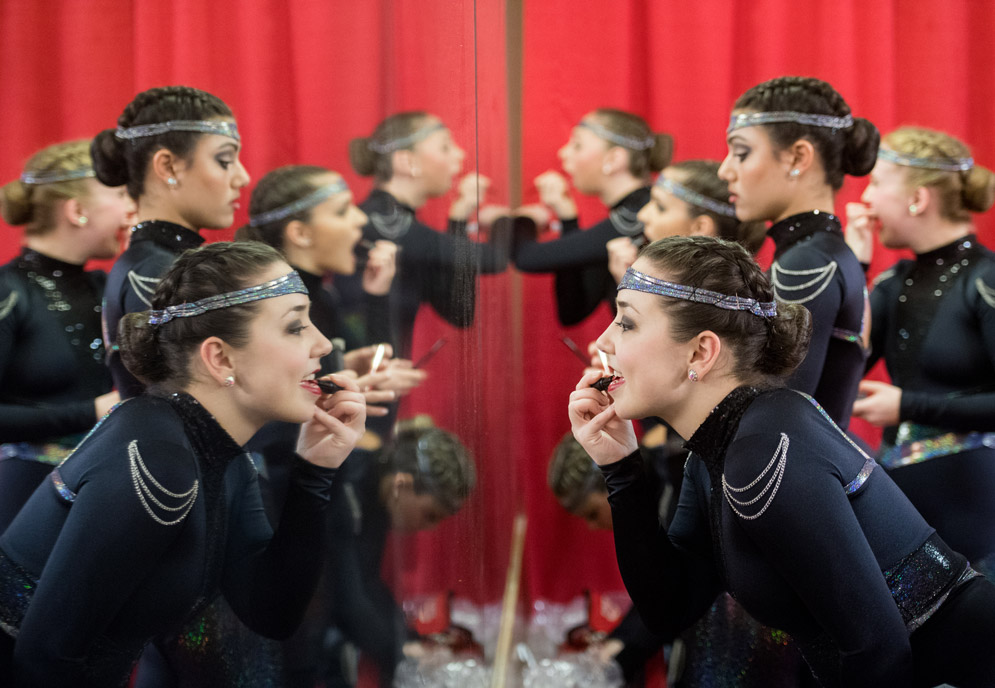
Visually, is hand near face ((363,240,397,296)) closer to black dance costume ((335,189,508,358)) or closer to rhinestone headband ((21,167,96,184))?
black dance costume ((335,189,508,358))

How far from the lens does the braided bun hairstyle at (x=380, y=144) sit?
0.62 meters

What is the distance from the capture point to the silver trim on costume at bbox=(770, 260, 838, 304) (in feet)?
3.28

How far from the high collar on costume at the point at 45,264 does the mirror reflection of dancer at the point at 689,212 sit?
2.07ft

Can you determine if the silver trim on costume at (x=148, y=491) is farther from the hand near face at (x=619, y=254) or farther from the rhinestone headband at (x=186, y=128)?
the hand near face at (x=619, y=254)

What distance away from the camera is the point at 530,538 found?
5.13 feet

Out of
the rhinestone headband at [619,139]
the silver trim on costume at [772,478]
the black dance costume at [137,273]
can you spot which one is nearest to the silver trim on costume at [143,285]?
the black dance costume at [137,273]

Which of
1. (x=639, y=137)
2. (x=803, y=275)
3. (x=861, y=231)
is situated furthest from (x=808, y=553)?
(x=639, y=137)

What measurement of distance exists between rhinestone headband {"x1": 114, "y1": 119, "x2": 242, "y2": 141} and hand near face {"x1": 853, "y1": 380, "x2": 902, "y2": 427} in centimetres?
95

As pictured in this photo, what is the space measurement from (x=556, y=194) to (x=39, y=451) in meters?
1.10

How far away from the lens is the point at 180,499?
1.82 feet

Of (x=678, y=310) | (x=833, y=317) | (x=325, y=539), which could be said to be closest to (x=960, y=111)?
(x=833, y=317)

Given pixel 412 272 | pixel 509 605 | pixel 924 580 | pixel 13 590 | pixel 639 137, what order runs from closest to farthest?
pixel 13 590 < pixel 412 272 < pixel 924 580 < pixel 639 137 < pixel 509 605

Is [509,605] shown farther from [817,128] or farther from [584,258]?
[817,128]

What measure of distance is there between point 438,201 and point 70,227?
0.40 m
